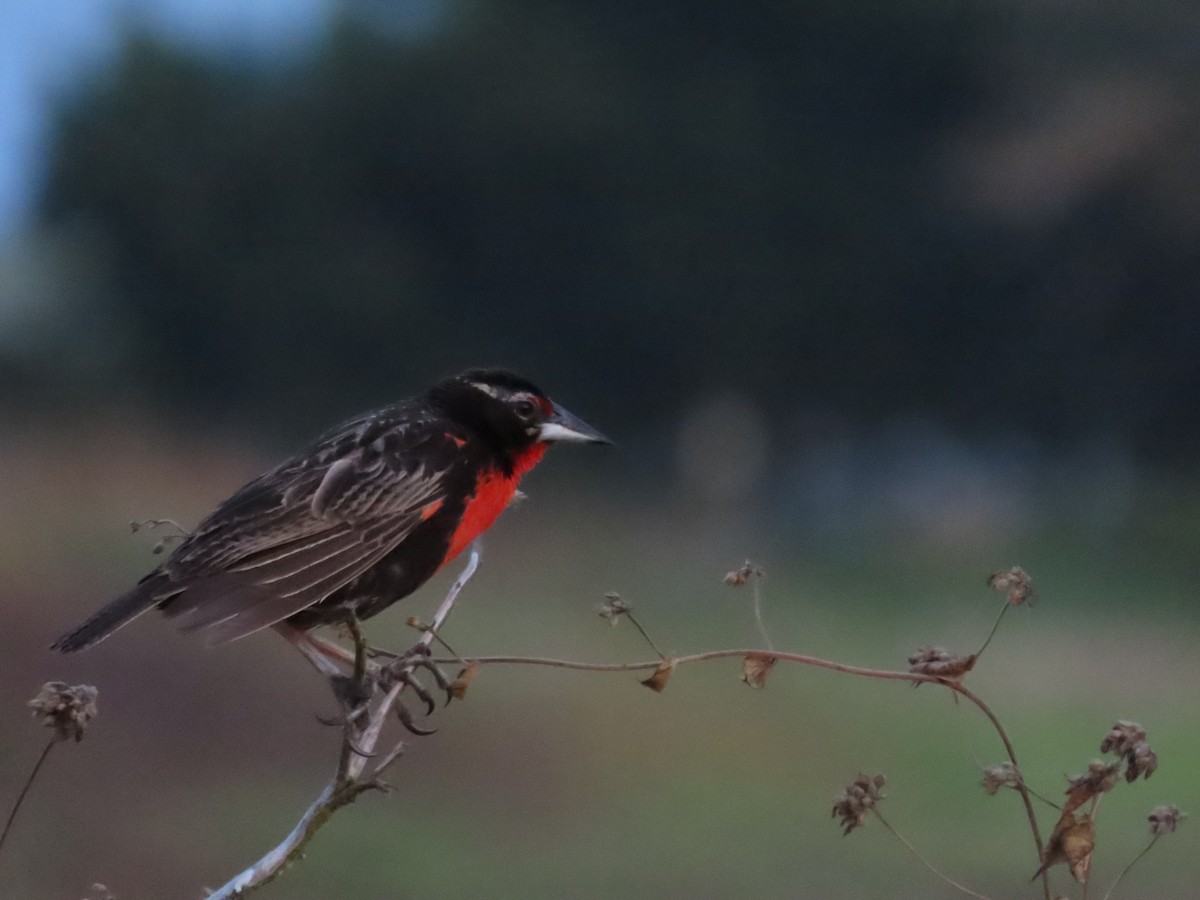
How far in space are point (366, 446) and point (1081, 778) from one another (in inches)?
34.4

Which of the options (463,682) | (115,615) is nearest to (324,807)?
(463,682)

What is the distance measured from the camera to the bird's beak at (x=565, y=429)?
5.49 ft

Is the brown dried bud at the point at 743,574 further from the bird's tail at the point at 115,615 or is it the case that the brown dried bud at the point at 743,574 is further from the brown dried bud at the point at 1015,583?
the bird's tail at the point at 115,615

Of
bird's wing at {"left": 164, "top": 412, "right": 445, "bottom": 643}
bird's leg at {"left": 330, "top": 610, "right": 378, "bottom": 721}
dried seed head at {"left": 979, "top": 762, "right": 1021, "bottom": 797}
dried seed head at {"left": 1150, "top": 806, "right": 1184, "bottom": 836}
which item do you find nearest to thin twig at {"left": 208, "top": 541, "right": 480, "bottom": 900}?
bird's leg at {"left": 330, "top": 610, "right": 378, "bottom": 721}

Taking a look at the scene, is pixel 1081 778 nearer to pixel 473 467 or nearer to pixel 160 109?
Answer: pixel 473 467

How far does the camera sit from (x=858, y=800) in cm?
103

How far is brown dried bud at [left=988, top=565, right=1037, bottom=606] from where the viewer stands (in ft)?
3.42

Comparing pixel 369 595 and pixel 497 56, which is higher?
pixel 497 56

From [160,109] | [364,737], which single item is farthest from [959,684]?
[160,109]

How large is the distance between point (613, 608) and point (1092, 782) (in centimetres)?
35

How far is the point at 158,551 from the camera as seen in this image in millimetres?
1242

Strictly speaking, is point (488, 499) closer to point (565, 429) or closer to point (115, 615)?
point (565, 429)

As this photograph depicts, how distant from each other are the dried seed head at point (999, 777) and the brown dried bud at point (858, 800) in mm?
70

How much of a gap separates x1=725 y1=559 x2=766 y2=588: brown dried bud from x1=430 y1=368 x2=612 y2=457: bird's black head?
0.62 meters
